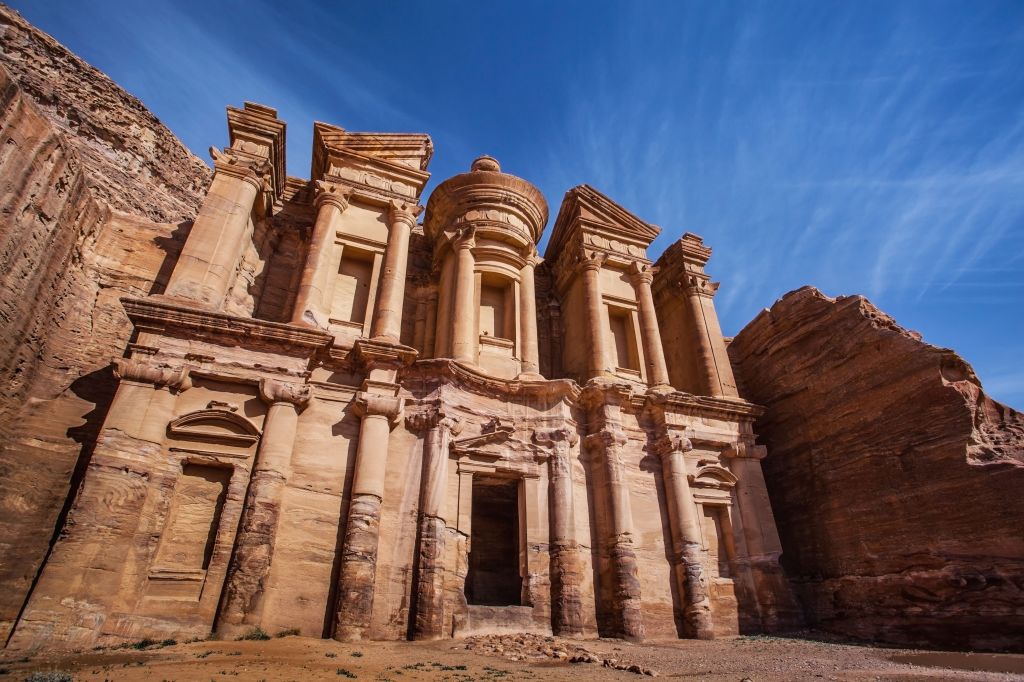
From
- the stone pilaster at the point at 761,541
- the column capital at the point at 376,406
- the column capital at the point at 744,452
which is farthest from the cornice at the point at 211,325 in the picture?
the stone pilaster at the point at 761,541

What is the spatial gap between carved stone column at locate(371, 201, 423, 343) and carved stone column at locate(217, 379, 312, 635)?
274cm

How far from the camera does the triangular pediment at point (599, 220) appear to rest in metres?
18.2

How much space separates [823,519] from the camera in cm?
1390

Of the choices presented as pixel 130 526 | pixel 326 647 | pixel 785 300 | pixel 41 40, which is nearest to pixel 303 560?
pixel 326 647

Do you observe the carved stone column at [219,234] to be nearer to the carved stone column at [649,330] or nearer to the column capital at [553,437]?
the column capital at [553,437]

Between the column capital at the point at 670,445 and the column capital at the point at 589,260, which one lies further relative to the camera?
the column capital at the point at 589,260

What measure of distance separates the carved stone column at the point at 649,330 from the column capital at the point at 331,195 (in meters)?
9.66

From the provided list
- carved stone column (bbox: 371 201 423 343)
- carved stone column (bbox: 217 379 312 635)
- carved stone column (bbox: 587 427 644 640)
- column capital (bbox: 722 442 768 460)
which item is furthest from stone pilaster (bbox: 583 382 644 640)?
carved stone column (bbox: 217 379 312 635)

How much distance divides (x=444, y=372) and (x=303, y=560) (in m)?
4.93

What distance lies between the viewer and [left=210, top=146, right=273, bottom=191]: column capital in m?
13.7

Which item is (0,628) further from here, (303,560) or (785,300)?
(785,300)

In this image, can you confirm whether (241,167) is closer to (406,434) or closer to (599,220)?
(406,434)

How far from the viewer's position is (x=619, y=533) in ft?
40.6

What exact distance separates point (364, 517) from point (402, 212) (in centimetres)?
893
